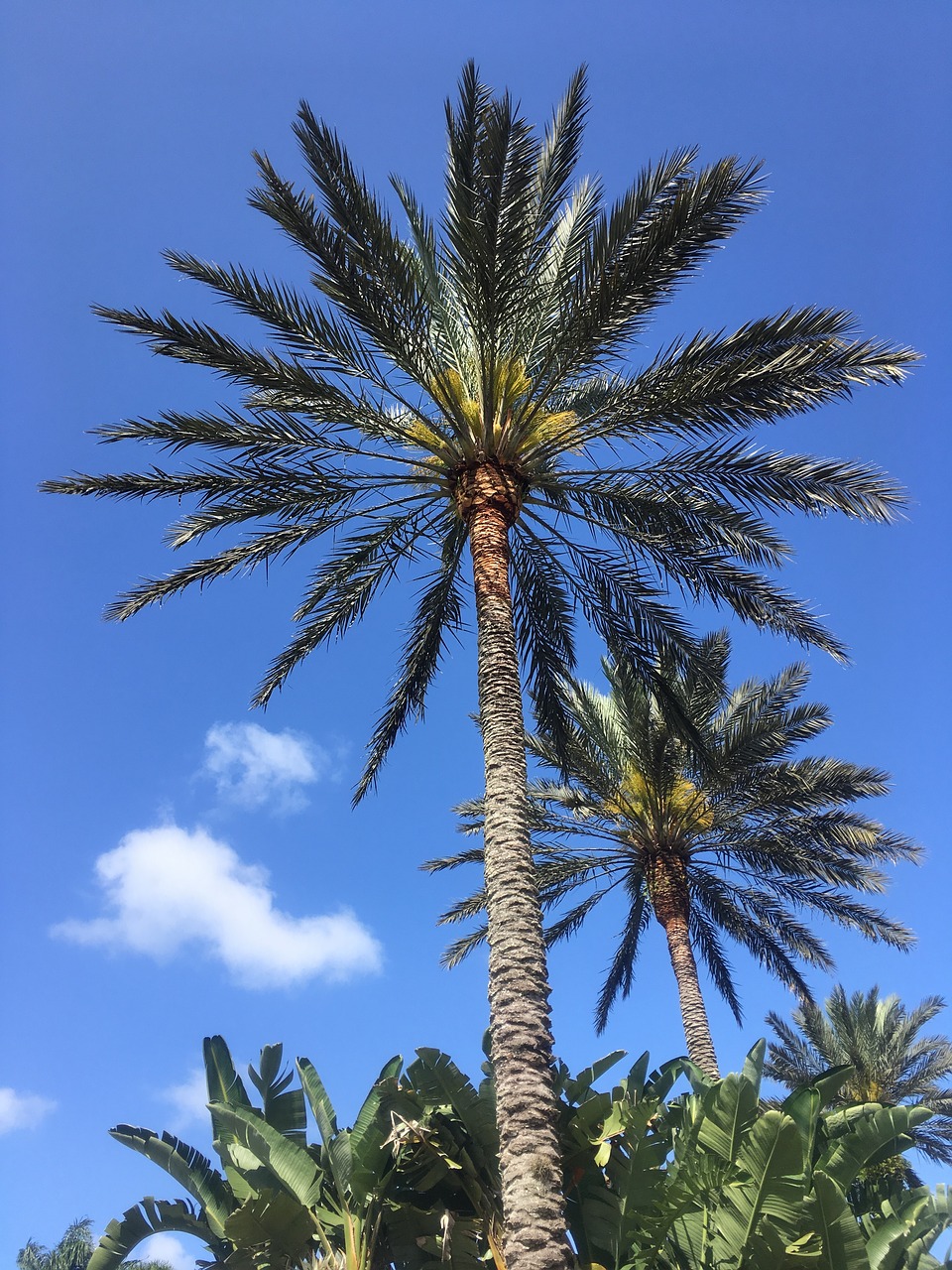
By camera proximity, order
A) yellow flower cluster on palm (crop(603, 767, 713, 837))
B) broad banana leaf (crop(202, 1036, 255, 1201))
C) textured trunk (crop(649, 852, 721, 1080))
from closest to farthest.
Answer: broad banana leaf (crop(202, 1036, 255, 1201))
textured trunk (crop(649, 852, 721, 1080))
yellow flower cluster on palm (crop(603, 767, 713, 837))

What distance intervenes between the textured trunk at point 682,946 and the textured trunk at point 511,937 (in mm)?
7935

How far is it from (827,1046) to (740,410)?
20.4 meters

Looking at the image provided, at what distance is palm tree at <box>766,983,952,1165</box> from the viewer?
23938mm

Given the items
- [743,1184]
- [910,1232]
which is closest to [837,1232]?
[743,1184]

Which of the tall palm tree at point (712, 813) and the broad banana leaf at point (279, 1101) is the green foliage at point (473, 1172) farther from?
the tall palm tree at point (712, 813)

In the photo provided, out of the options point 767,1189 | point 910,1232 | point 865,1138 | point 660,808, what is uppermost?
point 660,808

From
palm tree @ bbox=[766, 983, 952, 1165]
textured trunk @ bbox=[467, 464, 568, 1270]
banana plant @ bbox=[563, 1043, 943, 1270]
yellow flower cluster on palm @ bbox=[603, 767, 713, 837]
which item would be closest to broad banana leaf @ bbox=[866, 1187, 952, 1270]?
banana plant @ bbox=[563, 1043, 943, 1270]

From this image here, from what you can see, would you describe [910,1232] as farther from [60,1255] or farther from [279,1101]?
[60,1255]

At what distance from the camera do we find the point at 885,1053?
24203 mm

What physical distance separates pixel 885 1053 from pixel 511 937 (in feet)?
67.8

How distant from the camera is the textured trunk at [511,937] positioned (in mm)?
6648

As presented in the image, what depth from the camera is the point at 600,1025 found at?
1948 cm

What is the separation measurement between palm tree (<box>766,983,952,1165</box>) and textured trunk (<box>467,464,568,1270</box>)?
1840 cm

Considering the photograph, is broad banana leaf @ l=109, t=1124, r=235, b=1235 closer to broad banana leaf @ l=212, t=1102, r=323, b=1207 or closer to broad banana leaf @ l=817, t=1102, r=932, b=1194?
broad banana leaf @ l=212, t=1102, r=323, b=1207
